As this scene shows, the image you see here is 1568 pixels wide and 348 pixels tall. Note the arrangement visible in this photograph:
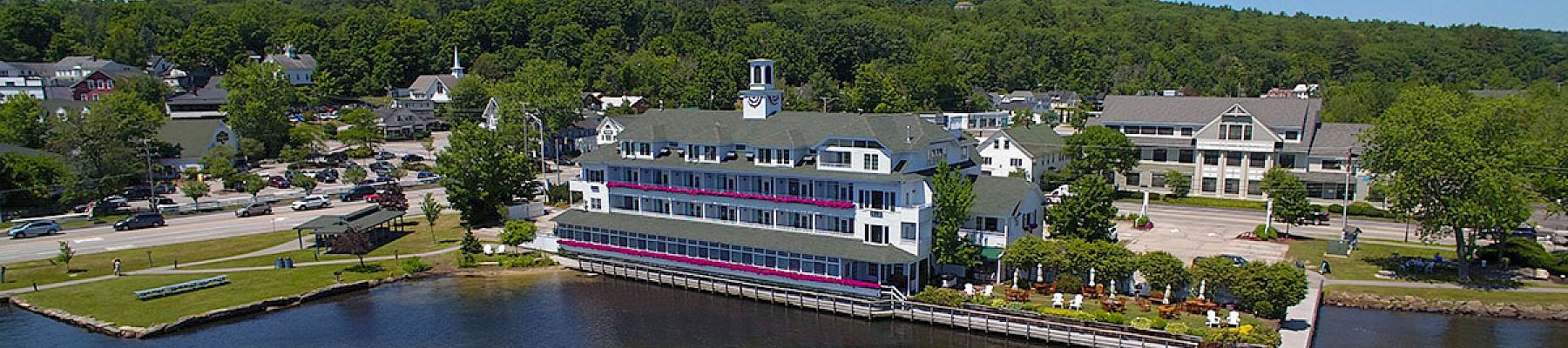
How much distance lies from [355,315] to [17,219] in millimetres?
48784

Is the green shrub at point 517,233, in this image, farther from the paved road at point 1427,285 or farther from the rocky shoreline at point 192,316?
the paved road at point 1427,285

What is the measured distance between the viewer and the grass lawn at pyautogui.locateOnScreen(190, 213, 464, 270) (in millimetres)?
66875

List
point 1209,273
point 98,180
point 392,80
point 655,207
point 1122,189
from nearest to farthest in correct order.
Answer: point 1209,273 < point 655,207 < point 98,180 < point 1122,189 < point 392,80

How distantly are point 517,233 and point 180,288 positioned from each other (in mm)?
20164

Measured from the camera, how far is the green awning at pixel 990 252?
56562mm

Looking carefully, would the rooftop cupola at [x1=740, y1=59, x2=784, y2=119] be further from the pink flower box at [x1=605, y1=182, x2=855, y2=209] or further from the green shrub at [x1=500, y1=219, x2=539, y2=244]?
the green shrub at [x1=500, y1=219, x2=539, y2=244]

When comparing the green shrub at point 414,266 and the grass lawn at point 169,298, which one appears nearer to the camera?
the grass lawn at point 169,298

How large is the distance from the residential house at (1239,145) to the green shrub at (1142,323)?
4829 cm

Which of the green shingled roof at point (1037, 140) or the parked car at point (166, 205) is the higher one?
the green shingled roof at point (1037, 140)

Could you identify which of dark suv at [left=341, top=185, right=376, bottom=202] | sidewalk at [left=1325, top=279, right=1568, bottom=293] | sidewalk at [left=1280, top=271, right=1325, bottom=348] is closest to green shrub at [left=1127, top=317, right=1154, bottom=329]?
sidewalk at [left=1280, top=271, right=1325, bottom=348]

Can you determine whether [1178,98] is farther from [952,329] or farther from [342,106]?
[342,106]

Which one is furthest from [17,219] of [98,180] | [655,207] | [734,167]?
[734,167]

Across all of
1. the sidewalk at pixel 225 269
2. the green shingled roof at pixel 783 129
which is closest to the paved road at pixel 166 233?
the sidewalk at pixel 225 269

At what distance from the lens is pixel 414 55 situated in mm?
186625
